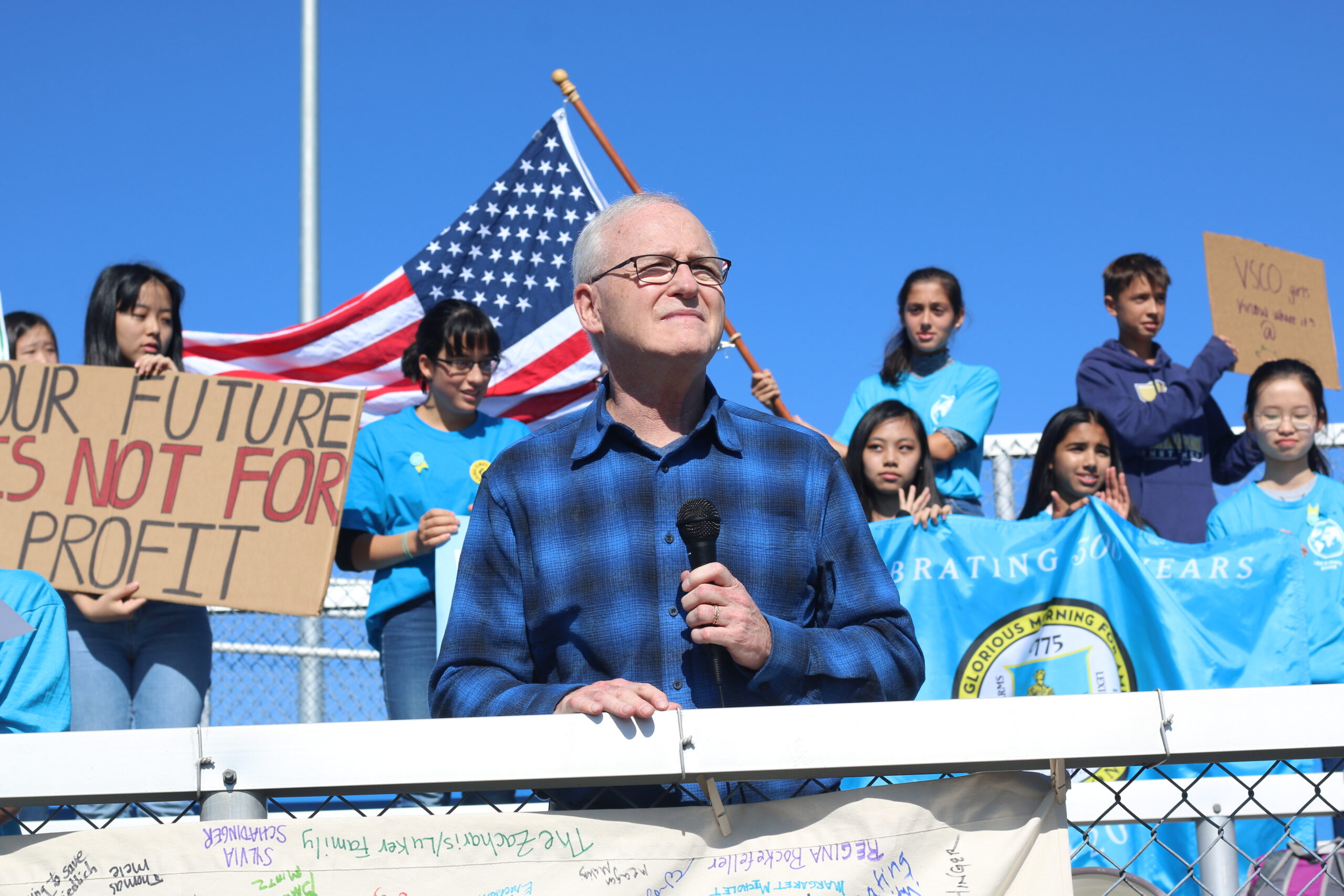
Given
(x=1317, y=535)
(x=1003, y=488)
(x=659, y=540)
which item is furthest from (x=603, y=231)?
(x=1003, y=488)

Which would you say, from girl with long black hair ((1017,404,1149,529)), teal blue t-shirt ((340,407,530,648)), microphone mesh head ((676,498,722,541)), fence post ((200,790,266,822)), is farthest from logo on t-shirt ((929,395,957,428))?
fence post ((200,790,266,822))

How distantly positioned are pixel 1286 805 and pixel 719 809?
1.54 m

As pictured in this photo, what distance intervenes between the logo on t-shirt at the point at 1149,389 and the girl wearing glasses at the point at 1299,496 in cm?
34

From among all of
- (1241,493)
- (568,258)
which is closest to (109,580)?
(568,258)

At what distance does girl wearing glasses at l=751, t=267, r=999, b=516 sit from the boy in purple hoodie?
0.48 meters

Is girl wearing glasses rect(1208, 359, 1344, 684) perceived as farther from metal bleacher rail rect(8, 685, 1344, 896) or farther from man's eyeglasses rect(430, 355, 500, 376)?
metal bleacher rail rect(8, 685, 1344, 896)

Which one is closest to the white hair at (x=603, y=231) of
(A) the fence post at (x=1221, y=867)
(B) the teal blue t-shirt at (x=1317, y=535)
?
(A) the fence post at (x=1221, y=867)

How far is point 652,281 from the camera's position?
7.57 feet

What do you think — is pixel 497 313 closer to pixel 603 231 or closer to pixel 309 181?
pixel 309 181

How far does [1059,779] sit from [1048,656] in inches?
127

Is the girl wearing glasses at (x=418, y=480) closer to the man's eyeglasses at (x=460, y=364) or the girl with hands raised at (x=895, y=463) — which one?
the man's eyeglasses at (x=460, y=364)

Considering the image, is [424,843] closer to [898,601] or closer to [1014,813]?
[1014,813]

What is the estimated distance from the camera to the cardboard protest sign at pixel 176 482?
4051 mm

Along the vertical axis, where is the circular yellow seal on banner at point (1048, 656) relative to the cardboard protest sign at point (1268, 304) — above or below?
below
